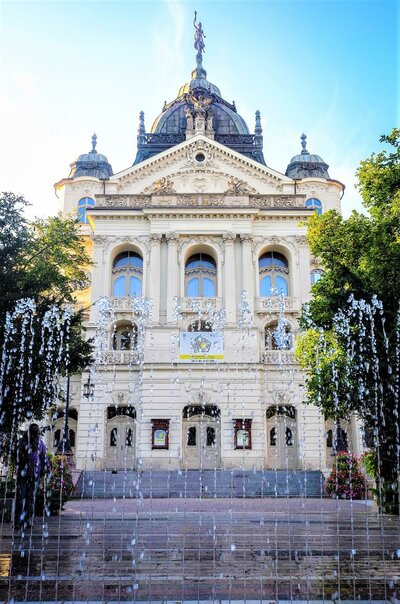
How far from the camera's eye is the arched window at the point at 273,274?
35875mm

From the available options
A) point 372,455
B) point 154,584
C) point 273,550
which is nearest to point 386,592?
point 154,584

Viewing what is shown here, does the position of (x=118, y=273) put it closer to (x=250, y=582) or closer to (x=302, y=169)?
(x=302, y=169)

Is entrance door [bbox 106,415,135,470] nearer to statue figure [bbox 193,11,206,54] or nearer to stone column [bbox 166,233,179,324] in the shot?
stone column [bbox 166,233,179,324]

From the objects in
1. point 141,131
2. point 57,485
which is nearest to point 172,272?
point 141,131

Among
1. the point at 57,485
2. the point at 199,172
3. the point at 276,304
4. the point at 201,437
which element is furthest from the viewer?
the point at 199,172

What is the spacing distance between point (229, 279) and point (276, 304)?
3.21 m

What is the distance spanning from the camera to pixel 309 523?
13133 mm

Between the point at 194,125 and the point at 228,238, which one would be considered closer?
the point at 228,238

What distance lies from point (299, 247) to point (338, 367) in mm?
17353

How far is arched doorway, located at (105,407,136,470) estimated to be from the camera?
3212 centimetres

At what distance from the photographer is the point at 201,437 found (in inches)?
1273

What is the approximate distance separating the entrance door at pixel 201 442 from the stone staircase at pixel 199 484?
3172 millimetres

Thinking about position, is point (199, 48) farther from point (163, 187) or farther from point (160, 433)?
point (160, 433)

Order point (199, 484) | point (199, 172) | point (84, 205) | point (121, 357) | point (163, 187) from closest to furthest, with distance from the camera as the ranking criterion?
point (199, 484), point (121, 357), point (163, 187), point (199, 172), point (84, 205)
